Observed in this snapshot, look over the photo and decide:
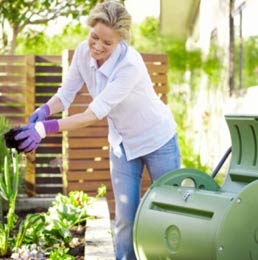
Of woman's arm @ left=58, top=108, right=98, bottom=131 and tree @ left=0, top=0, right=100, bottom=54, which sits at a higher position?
tree @ left=0, top=0, right=100, bottom=54

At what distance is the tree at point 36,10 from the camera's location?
11953 mm

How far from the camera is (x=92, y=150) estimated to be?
8.09 meters

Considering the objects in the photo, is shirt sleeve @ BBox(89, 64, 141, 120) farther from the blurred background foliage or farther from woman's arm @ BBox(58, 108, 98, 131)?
the blurred background foliage

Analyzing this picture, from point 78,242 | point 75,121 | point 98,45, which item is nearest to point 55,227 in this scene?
point 78,242

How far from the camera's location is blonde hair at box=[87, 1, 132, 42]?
4324 millimetres

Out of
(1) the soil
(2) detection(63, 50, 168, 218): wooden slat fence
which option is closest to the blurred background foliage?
(2) detection(63, 50, 168, 218): wooden slat fence

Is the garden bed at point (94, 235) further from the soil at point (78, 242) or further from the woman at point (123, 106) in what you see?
the woman at point (123, 106)

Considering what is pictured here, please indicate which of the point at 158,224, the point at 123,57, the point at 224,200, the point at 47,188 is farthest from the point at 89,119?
the point at 47,188

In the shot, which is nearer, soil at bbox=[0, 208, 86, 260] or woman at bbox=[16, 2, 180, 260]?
woman at bbox=[16, 2, 180, 260]

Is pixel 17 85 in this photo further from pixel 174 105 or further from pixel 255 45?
pixel 174 105

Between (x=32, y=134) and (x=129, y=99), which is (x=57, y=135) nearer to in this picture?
(x=129, y=99)

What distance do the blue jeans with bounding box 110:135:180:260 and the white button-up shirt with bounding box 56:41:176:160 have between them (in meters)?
0.05

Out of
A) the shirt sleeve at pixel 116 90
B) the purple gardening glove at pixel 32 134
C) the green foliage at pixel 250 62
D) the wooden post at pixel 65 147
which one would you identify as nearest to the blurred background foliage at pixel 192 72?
the green foliage at pixel 250 62

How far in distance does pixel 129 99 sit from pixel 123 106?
57mm
